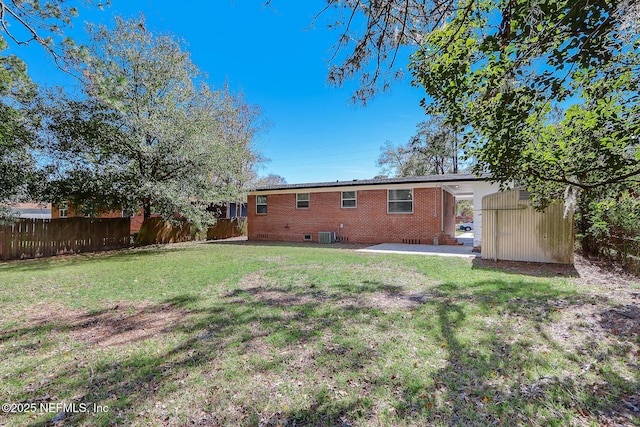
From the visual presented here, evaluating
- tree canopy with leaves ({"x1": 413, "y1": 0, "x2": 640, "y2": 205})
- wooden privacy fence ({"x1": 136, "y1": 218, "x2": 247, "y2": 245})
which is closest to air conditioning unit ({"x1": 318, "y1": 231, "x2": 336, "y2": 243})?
wooden privacy fence ({"x1": 136, "y1": 218, "x2": 247, "y2": 245})

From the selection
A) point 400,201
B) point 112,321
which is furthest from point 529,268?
point 112,321

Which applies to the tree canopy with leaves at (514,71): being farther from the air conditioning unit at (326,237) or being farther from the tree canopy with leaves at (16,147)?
the air conditioning unit at (326,237)

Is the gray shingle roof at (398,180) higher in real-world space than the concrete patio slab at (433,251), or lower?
higher

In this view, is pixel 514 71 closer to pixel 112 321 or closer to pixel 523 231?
pixel 112 321

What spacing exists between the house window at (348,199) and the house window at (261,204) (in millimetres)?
5011

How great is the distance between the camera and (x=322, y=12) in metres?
3.78

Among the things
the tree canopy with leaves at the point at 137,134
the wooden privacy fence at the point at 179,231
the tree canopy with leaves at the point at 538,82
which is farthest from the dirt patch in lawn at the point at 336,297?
the wooden privacy fence at the point at 179,231

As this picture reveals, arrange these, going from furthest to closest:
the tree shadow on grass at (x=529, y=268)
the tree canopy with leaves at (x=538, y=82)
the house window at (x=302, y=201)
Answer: the house window at (x=302, y=201)
the tree shadow on grass at (x=529, y=268)
the tree canopy with leaves at (x=538, y=82)

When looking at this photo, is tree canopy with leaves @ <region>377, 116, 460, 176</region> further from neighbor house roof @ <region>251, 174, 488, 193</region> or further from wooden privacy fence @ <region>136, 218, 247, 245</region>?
wooden privacy fence @ <region>136, 218, 247, 245</region>

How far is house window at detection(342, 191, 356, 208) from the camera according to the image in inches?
590

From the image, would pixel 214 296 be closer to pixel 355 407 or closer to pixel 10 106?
pixel 355 407

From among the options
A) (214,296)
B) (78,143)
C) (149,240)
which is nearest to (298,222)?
(149,240)

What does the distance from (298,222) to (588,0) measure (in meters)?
14.5

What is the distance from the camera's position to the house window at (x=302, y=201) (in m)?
16.2
